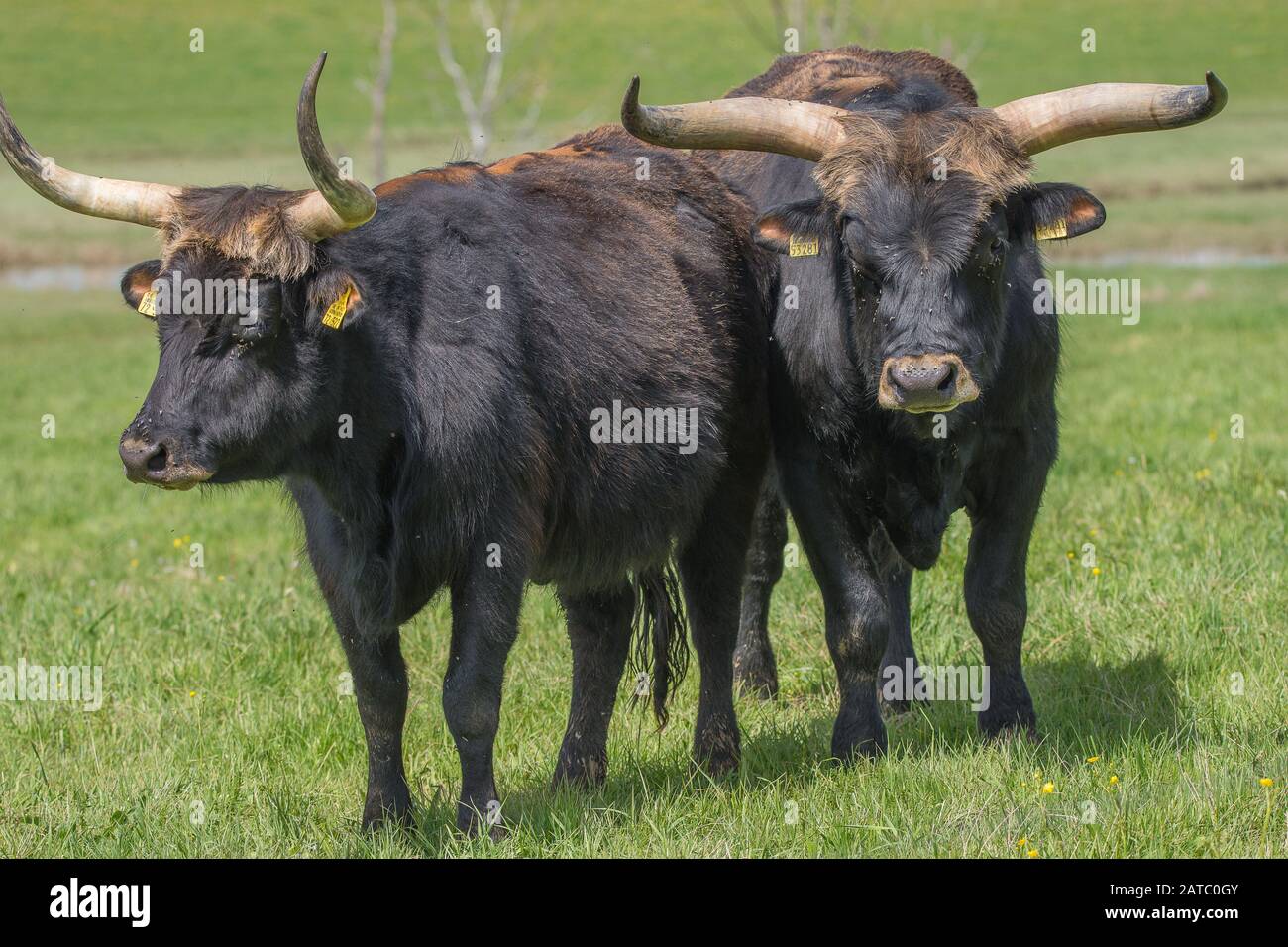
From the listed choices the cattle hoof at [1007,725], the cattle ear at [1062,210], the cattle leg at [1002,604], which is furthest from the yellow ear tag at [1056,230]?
the cattle hoof at [1007,725]

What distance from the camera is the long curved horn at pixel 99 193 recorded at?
4930 mm

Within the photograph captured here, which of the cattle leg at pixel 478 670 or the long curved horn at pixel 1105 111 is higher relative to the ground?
the long curved horn at pixel 1105 111

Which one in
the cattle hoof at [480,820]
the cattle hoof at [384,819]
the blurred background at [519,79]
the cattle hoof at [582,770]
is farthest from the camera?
the blurred background at [519,79]

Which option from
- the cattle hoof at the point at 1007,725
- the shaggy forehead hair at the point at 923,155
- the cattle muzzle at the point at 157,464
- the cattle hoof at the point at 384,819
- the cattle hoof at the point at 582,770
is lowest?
the cattle hoof at the point at 384,819

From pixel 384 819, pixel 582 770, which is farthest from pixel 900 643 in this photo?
pixel 384 819

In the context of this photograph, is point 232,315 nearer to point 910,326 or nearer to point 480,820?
point 480,820

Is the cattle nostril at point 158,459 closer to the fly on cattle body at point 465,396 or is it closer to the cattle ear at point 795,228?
the fly on cattle body at point 465,396

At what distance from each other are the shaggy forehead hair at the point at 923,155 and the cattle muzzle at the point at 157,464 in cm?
248

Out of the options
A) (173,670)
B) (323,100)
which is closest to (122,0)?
(323,100)

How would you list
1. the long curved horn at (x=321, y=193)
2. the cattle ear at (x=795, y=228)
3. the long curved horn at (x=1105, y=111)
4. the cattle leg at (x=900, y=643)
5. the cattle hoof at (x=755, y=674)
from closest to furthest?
1. the long curved horn at (x=321, y=193)
2. the long curved horn at (x=1105, y=111)
3. the cattle ear at (x=795, y=228)
4. the cattle leg at (x=900, y=643)
5. the cattle hoof at (x=755, y=674)

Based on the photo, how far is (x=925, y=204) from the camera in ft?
18.0

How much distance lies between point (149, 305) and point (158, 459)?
1.99 ft

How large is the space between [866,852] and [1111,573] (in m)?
3.09

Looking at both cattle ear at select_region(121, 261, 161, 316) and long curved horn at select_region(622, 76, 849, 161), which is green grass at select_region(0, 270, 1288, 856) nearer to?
cattle ear at select_region(121, 261, 161, 316)
